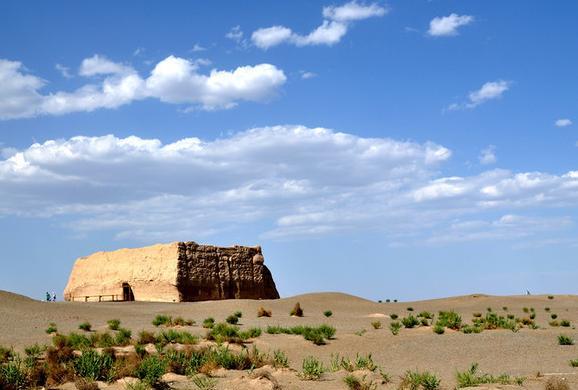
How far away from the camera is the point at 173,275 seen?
161 ft

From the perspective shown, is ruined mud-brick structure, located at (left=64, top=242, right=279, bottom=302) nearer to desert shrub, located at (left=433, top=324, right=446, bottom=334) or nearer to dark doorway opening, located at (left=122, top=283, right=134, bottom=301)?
dark doorway opening, located at (left=122, top=283, right=134, bottom=301)

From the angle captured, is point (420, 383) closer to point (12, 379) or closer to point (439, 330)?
point (12, 379)

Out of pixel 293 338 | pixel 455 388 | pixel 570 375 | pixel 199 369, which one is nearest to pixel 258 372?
pixel 199 369

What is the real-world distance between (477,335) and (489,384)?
41.0 feet

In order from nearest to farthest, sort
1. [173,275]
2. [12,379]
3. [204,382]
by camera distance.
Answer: [12,379] < [204,382] < [173,275]

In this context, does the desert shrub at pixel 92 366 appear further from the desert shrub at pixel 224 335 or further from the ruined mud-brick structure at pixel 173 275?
the ruined mud-brick structure at pixel 173 275

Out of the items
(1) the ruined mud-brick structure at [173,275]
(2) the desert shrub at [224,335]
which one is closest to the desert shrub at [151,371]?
(2) the desert shrub at [224,335]

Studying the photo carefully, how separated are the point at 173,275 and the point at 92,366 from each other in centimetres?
3354

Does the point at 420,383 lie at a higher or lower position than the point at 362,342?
lower

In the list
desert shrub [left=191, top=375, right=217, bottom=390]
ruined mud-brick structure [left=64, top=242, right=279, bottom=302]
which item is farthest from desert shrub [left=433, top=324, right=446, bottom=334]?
ruined mud-brick structure [left=64, top=242, right=279, bottom=302]

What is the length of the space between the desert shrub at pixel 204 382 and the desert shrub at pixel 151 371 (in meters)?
0.79

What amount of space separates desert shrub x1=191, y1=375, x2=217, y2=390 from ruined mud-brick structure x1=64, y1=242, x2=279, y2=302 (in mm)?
33728

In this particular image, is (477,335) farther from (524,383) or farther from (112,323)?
(112,323)

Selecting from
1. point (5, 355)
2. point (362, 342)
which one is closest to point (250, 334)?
point (362, 342)
